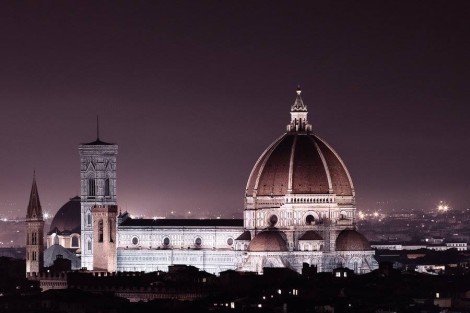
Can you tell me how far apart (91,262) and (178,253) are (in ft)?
21.6

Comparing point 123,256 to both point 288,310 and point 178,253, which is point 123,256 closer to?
point 178,253

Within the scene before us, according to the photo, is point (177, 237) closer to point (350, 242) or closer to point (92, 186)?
point (92, 186)

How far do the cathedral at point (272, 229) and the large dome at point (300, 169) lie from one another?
0.21 feet

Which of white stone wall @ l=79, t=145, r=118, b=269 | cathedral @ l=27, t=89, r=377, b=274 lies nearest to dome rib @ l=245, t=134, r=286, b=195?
cathedral @ l=27, t=89, r=377, b=274

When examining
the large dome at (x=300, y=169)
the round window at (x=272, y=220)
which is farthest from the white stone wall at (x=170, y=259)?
the large dome at (x=300, y=169)

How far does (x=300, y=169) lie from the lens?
7018 inches

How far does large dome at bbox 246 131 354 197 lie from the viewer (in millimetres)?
177875

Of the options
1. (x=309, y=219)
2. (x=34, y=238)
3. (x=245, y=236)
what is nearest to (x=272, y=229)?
(x=245, y=236)

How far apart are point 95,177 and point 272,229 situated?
1812 cm

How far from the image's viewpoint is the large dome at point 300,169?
584 ft

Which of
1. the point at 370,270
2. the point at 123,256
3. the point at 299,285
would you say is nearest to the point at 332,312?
the point at 299,285

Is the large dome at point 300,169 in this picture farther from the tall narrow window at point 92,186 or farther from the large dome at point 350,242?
the tall narrow window at point 92,186

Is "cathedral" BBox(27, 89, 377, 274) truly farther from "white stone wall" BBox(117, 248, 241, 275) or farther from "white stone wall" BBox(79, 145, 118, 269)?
"white stone wall" BBox(79, 145, 118, 269)

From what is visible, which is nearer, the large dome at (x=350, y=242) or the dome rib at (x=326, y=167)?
the large dome at (x=350, y=242)
